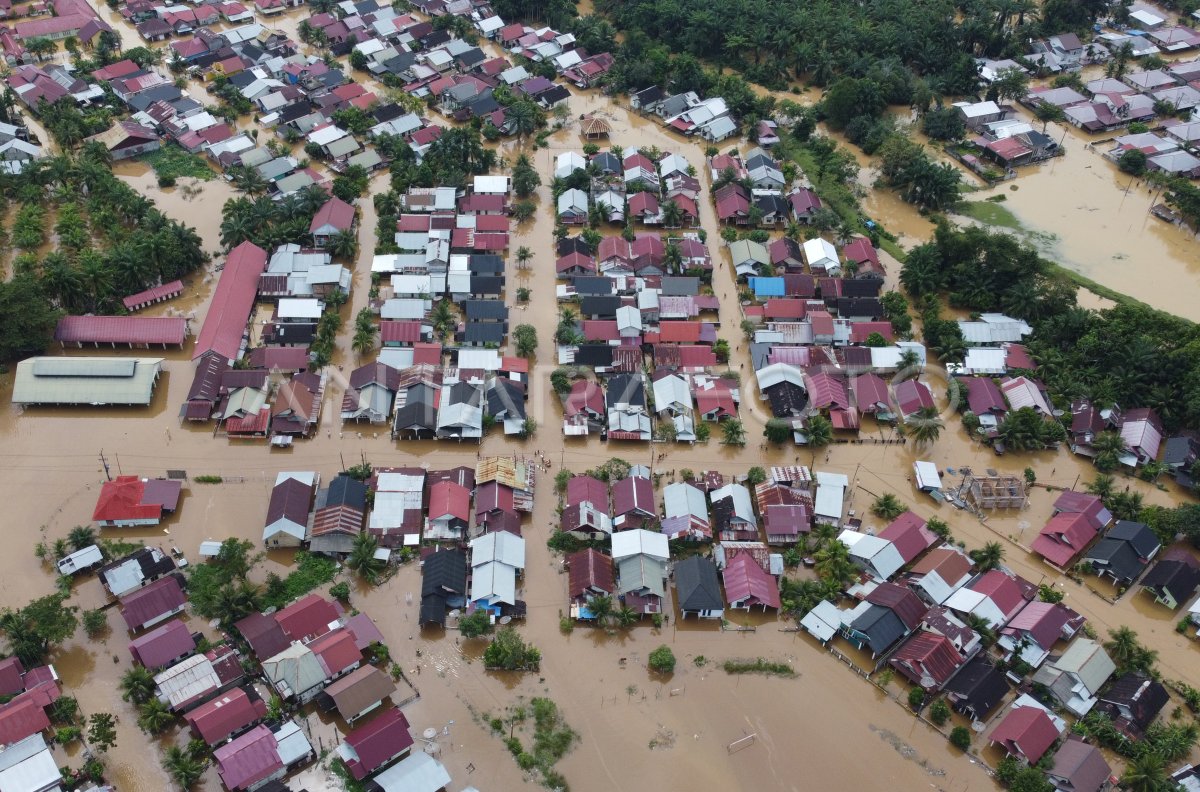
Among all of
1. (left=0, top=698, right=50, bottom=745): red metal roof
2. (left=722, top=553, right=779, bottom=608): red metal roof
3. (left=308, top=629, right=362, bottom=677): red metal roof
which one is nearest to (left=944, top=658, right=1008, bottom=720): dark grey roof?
(left=722, top=553, right=779, bottom=608): red metal roof

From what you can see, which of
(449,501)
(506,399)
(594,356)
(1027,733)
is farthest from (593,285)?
(1027,733)

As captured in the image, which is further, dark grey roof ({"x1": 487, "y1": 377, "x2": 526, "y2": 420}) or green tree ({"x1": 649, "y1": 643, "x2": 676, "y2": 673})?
dark grey roof ({"x1": 487, "y1": 377, "x2": 526, "y2": 420})

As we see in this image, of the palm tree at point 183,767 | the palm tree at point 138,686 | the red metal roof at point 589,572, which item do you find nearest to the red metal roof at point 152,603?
the palm tree at point 138,686

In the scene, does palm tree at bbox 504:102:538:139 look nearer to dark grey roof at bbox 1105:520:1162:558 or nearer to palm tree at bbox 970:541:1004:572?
palm tree at bbox 970:541:1004:572

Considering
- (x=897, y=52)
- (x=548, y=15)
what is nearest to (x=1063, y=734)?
(x=897, y=52)

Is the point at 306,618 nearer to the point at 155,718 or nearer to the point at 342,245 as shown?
the point at 155,718

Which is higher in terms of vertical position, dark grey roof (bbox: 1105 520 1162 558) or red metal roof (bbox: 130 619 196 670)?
red metal roof (bbox: 130 619 196 670)

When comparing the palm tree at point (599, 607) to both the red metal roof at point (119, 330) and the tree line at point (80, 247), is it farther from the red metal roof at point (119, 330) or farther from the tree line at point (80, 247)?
the tree line at point (80, 247)
